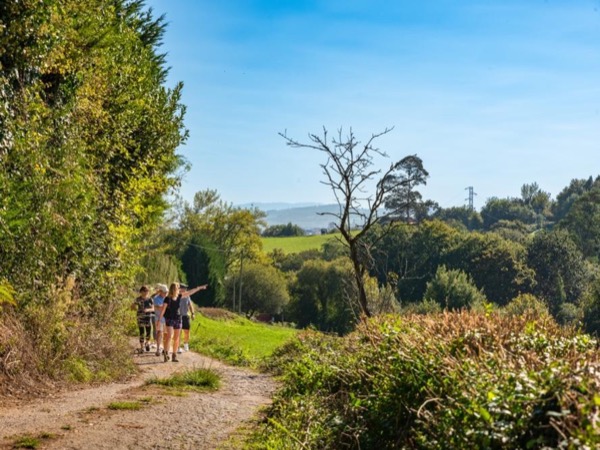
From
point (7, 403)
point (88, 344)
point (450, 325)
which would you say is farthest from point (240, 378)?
point (450, 325)

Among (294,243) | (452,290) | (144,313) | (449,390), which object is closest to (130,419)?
(449,390)

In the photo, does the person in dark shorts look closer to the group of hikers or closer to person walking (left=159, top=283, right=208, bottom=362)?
Answer: the group of hikers

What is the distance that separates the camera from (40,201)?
13.1 meters

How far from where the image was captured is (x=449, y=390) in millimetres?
5699

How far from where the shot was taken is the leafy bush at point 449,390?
14.2ft

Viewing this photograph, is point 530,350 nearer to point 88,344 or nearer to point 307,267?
point 88,344

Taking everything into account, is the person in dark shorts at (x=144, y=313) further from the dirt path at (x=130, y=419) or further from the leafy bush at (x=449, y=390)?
the leafy bush at (x=449, y=390)

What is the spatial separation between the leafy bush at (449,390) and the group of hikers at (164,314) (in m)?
7.49

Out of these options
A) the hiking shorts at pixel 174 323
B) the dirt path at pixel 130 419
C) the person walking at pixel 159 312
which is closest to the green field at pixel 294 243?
the person walking at pixel 159 312

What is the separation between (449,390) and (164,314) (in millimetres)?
12767

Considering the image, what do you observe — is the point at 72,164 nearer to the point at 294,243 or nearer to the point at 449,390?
the point at 449,390

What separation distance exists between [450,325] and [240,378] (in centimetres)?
994

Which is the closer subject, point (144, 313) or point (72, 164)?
point (72, 164)

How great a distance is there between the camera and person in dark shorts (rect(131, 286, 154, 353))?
18.9 metres
